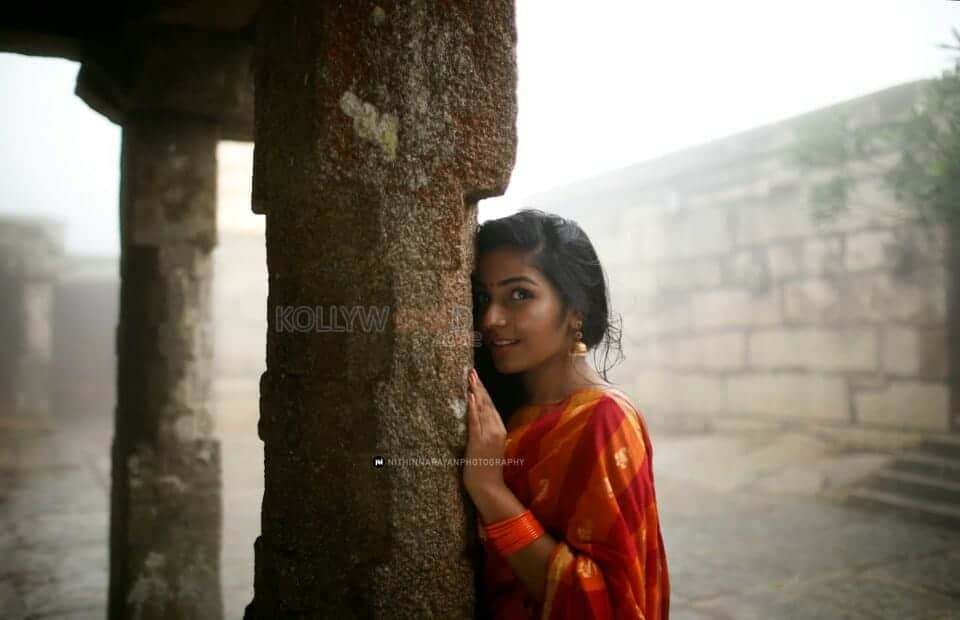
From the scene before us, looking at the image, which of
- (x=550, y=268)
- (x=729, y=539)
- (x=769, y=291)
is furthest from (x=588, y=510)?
(x=769, y=291)

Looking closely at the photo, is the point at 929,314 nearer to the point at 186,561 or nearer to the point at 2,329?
the point at 186,561

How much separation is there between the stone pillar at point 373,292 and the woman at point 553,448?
0.09 metres

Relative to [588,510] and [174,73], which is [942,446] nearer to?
[588,510]

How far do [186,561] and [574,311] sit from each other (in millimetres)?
2476

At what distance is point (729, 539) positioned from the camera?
5164 mm

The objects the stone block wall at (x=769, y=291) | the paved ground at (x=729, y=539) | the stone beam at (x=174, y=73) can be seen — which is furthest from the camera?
the stone block wall at (x=769, y=291)

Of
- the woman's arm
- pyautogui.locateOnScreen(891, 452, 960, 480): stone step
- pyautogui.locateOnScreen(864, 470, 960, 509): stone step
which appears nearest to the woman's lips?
the woman's arm

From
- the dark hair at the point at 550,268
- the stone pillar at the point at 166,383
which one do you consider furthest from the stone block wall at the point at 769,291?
the dark hair at the point at 550,268

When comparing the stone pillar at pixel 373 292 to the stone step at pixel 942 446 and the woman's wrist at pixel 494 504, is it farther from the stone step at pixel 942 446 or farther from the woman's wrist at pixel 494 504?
the stone step at pixel 942 446

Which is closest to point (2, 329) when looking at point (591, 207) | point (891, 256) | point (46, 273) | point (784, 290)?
point (46, 273)

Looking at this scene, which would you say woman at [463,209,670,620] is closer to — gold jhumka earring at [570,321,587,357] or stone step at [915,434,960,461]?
gold jhumka earring at [570,321,587,357]

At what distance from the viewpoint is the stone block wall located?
6.89 m

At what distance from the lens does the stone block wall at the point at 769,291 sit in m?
6.89

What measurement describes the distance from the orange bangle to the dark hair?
Answer: 1.20ft
